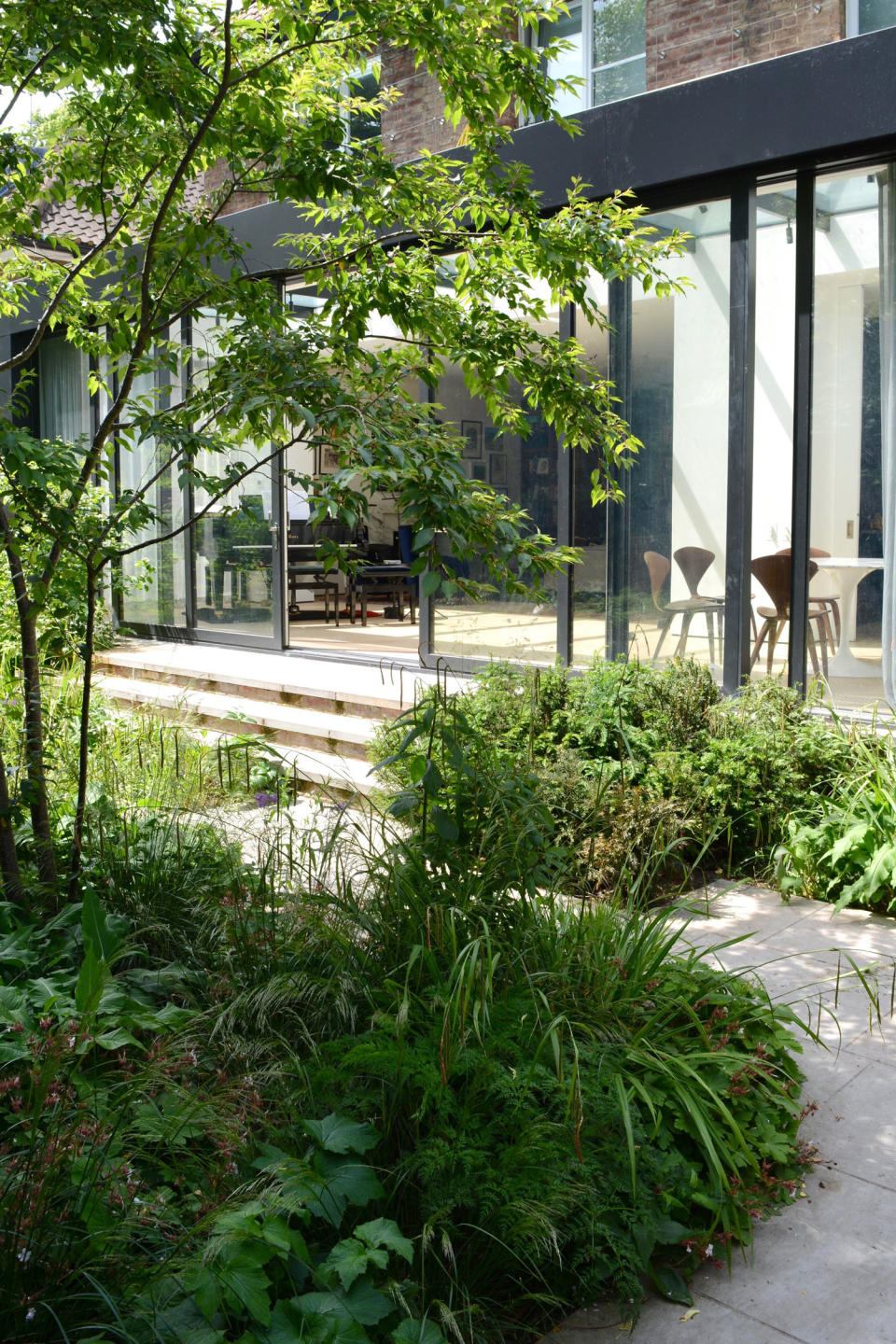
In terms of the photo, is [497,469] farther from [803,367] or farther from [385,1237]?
[385,1237]

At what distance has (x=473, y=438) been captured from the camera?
7723mm

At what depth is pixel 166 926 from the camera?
3191 millimetres

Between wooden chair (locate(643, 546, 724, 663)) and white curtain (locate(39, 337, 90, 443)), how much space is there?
24.2ft

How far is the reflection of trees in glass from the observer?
705cm

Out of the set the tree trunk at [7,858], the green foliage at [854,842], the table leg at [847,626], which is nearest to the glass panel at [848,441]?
the table leg at [847,626]

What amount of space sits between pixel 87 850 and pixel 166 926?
2.61ft

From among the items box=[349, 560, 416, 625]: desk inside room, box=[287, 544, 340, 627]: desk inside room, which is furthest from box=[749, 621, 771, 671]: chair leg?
box=[349, 560, 416, 625]: desk inside room

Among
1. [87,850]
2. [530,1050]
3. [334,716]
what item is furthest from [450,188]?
[334,716]

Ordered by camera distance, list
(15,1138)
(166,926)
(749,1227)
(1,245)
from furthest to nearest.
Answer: (1,245) → (166,926) → (749,1227) → (15,1138)

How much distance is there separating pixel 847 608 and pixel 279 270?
3.79 meters

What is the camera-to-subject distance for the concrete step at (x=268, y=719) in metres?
6.73

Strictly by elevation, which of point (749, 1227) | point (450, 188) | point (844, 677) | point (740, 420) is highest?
point (450, 188)

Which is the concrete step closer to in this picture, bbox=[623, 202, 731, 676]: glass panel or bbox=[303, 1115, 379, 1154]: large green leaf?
bbox=[623, 202, 731, 676]: glass panel

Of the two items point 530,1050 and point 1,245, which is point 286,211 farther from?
point 530,1050
